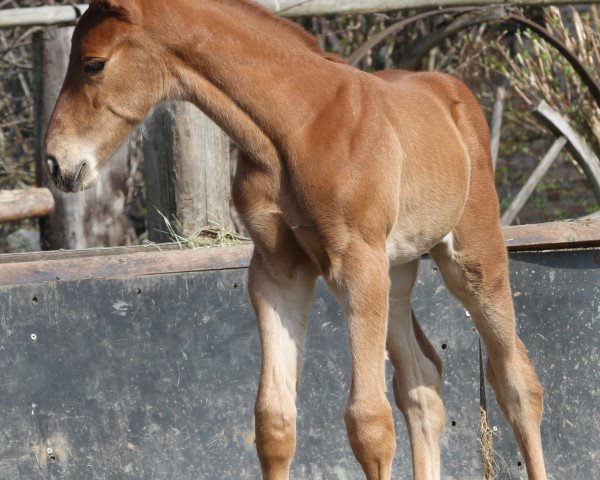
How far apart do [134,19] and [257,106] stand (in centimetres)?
46

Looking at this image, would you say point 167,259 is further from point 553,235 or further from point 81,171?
point 553,235

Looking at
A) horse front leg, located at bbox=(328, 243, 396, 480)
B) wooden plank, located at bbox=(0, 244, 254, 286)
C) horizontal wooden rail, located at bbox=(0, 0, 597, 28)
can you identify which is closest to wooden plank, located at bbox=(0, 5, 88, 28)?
horizontal wooden rail, located at bbox=(0, 0, 597, 28)

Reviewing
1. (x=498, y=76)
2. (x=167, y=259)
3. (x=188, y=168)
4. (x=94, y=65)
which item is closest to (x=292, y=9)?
(x=188, y=168)

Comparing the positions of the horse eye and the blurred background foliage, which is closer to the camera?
the horse eye

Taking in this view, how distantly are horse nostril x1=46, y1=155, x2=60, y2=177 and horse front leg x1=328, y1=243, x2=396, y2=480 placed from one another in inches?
35.6

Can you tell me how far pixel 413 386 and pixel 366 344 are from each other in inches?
39.1

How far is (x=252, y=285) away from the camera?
355cm

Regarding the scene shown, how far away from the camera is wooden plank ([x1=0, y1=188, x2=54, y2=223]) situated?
6.28 m

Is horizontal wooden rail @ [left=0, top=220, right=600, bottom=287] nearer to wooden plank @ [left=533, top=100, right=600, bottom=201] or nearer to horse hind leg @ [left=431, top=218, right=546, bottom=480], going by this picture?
horse hind leg @ [left=431, top=218, right=546, bottom=480]

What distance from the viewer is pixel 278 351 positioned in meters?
3.52

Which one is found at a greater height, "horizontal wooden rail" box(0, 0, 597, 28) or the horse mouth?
the horse mouth

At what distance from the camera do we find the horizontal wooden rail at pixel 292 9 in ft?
17.4

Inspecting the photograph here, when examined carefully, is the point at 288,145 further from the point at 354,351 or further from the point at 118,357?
the point at 118,357

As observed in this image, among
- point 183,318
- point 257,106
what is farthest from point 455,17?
point 257,106
